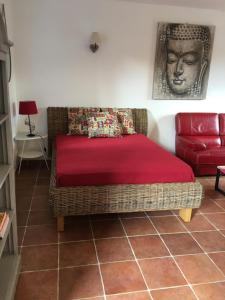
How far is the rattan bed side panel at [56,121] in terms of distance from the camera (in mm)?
4102

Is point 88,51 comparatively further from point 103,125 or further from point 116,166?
point 116,166

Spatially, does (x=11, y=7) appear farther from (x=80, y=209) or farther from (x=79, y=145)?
(x=80, y=209)

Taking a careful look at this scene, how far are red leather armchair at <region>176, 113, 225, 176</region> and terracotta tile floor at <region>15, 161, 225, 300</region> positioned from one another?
35.8 inches

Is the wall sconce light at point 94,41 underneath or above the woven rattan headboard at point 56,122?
above

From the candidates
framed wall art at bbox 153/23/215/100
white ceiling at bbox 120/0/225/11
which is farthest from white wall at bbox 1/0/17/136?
framed wall art at bbox 153/23/215/100

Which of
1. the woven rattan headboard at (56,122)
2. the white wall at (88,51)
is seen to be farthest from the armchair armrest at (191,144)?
the woven rattan headboard at (56,122)

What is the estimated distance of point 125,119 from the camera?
4125 millimetres

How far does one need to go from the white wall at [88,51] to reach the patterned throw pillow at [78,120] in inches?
8.4

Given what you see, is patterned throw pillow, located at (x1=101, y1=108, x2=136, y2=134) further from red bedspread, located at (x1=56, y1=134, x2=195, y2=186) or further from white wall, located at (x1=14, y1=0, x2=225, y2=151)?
red bedspread, located at (x1=56, y1=134, x2=195, y2=186)

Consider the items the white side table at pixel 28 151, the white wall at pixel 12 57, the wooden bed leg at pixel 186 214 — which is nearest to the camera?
the wooden bed leg at pixel 186 214

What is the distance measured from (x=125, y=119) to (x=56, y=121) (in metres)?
1.05

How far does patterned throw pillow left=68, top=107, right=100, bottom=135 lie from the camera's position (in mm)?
3961

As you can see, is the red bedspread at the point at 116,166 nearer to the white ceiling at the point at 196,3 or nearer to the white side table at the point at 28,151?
the white side table at the point at 28,151

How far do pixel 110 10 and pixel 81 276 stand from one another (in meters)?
3.56
